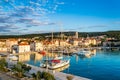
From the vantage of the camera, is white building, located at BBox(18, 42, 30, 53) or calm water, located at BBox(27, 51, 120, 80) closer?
calm water, located at BBox(27, 51, 120, 80)

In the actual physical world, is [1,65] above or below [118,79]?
above

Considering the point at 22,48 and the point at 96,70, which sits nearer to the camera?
the point at 96,70

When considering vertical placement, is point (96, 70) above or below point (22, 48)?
below

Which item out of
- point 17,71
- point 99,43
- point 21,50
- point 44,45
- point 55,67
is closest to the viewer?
point 17,71

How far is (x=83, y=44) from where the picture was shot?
2731 inches

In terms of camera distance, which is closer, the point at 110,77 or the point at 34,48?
the point at 110,77

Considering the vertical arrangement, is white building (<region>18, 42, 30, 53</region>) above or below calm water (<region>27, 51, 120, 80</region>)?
above

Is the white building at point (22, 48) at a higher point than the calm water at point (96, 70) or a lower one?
higher

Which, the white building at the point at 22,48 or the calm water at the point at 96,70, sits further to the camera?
the white building at the point at 22,48

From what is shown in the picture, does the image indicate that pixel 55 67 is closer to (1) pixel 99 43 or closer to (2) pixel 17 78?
(2) pixel 17 78

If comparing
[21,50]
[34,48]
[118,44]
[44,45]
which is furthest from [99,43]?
[21,50]

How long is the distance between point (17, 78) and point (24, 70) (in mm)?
2667

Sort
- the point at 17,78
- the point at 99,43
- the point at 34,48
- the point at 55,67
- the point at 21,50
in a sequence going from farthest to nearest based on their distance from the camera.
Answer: the point at 99,43 → the point at 34,48 → the point at 21,50 → the point at 55,67 → the point at 17,78

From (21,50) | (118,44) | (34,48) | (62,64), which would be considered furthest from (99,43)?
(62,64)
